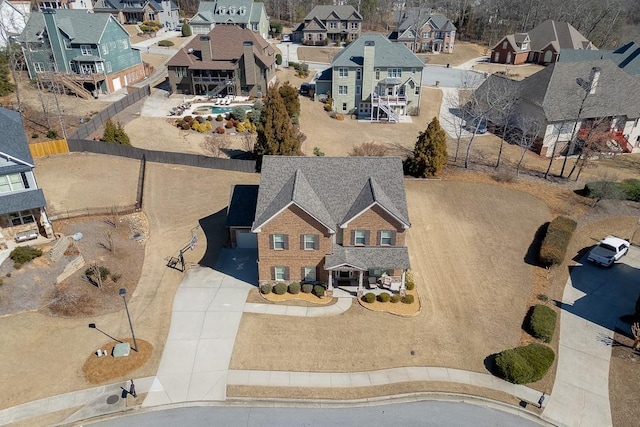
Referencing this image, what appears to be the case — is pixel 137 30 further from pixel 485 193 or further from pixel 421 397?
pixel 421 397

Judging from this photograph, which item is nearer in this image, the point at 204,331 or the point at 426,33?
the point at 204,331

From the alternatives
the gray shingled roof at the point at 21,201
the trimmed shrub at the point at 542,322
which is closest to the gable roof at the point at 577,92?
the trimmed shrub at the point at 542,322

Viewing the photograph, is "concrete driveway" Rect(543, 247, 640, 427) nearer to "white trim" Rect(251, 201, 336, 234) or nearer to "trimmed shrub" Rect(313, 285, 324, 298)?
"trimmed shrub" Rect(313, 285, 324, 298)

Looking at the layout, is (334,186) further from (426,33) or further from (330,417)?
(426,33)

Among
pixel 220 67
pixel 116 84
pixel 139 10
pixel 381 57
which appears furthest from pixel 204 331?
pixel 139 10

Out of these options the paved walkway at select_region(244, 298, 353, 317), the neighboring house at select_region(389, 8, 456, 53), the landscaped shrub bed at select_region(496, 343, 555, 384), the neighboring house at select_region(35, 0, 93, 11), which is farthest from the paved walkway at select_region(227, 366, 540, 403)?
the neighboring house at select_region(35, 0, 93, 11)

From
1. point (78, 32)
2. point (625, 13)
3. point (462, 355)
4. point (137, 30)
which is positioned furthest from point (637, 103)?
point (137, 30)

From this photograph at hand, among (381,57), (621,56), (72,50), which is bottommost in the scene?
(621,56)
